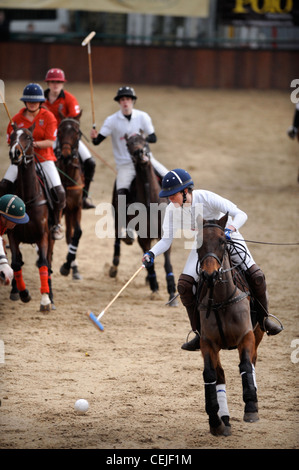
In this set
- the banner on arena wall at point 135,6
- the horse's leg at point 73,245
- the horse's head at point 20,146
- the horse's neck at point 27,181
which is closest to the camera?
the horse's head at point 20,146

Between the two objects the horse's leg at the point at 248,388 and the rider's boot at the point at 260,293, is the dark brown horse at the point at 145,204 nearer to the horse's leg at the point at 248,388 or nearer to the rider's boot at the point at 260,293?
the rider's boot at the point at 260,293

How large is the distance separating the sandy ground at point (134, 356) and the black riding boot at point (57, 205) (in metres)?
1.05

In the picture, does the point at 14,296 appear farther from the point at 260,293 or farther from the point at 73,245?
the point at 260,293

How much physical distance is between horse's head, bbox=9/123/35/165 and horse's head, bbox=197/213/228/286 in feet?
12.5

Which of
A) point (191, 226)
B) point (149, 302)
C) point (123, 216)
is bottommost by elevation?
point (149, 302)

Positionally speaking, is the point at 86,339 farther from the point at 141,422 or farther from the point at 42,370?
the point at 141,422

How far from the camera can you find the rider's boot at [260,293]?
7.35 meters

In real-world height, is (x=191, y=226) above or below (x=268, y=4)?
below

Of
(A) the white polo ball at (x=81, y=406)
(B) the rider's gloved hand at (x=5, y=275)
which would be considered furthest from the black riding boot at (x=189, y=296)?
(B) the rider's gloved hand at (x=5, y=275)

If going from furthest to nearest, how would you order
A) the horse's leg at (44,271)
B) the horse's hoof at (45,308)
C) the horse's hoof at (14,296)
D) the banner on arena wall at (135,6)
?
the banner on arena wall at (135,6) → the horse's hoof at (14,296) → the horse's hoof at (45,308) → the horse's leg at (44,271)

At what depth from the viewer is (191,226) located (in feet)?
23.2

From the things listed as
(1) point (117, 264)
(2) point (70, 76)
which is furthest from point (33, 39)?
(1) point (117, 264)

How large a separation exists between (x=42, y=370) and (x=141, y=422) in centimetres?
182

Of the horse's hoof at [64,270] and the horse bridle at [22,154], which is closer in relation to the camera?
the horse bridle at [22,154]
